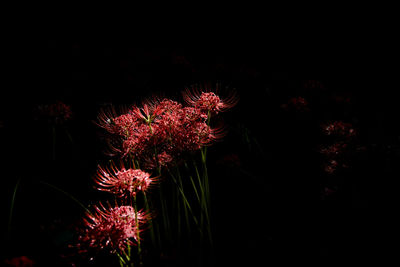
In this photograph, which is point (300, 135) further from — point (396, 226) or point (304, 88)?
point (396, 226)

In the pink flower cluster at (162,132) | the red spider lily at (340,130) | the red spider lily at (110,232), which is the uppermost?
the red spider lily at (340,130)

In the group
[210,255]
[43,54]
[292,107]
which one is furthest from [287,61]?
[210,255]

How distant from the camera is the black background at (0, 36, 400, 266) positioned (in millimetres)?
759

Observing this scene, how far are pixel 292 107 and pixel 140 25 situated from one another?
2.10 m

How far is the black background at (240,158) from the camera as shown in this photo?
0.76 m

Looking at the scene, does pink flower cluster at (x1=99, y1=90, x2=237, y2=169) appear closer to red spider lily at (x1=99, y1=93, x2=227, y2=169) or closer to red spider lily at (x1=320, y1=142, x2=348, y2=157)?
red spider lily at (x1=99, y1=93, x2=227, y2=169)

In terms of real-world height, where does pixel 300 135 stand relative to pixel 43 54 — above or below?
below

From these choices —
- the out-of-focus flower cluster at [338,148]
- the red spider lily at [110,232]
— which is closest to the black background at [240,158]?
the out-of-focus flower cluster at [338,148]

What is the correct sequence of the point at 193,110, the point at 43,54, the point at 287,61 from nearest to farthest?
the point at 193,110
the point at 43,54
the point at 287,61

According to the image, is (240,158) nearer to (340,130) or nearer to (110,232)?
(340,130)

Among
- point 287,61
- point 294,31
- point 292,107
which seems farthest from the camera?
point 294,31

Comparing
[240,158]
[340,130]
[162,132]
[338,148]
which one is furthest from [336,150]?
[162,132]

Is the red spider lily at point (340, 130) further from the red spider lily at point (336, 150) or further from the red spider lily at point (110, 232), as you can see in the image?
the red spider lily at point (110, 232)

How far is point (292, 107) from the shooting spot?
1175mm
